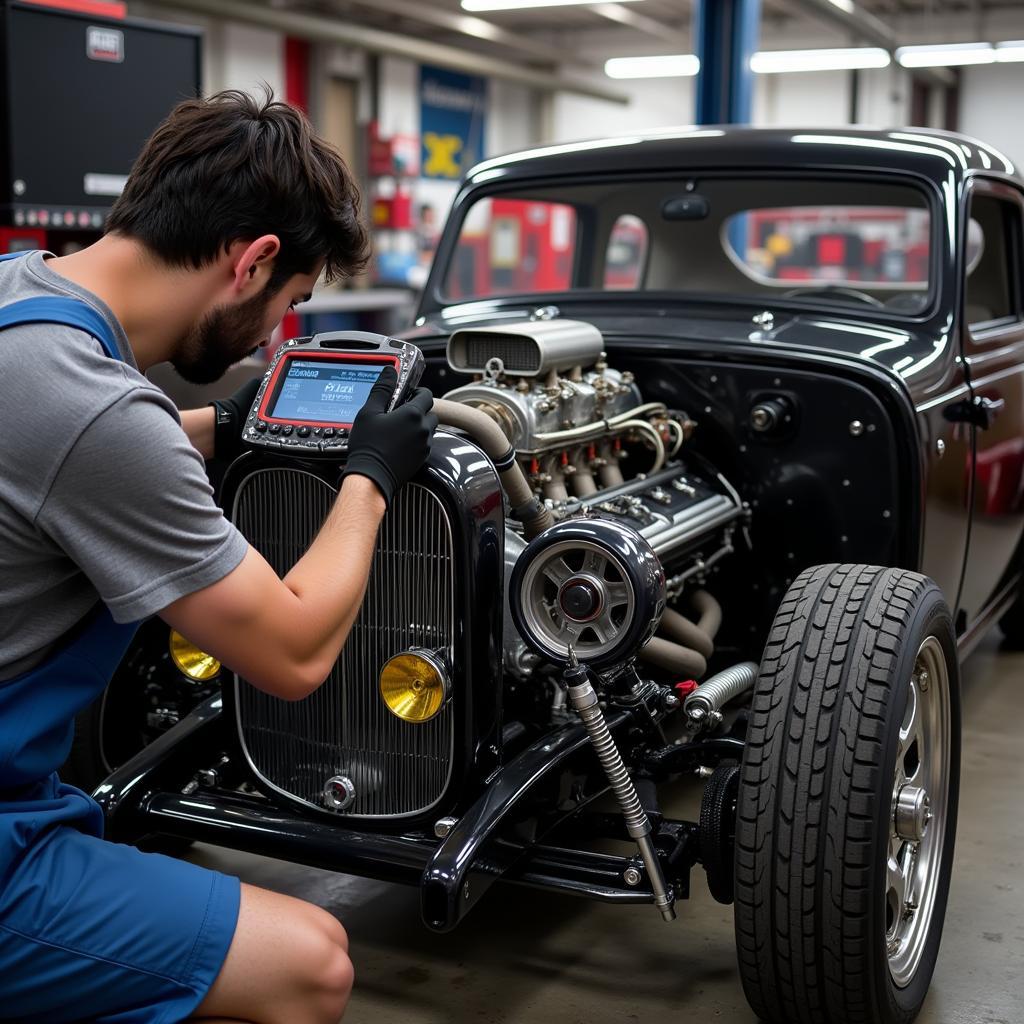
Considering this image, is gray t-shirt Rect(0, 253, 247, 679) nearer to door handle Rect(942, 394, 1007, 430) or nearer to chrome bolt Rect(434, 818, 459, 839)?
chrome bolt Rect(434, 818, 459, 839)

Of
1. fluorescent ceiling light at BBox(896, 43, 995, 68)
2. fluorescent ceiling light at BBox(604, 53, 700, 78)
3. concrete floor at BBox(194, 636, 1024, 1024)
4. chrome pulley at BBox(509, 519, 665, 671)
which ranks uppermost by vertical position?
fluorescent ceiling light at BBox(604, 53, 700, 78)

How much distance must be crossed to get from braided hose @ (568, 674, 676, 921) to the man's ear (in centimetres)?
83

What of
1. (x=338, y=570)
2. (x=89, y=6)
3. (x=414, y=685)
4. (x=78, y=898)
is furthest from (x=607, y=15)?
(x=78, y=898)

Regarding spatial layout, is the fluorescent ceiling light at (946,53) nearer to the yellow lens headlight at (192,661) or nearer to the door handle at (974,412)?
the door handle at (974,412)

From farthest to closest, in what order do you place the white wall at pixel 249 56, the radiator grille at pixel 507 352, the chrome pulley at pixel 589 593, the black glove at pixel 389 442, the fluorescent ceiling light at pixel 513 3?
the white wall at pixel 249 56 < the fluorescent ceiling light at pixel 513 3 < the radiator grille at pixel 507 352 < the chrome pulley at pixel 589 593 < the black glove at pixel 389 442

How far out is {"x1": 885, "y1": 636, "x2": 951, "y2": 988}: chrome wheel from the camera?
7.55 feet

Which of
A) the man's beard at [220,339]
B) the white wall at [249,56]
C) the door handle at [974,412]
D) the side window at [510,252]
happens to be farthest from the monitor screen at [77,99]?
the side window at [510,252]

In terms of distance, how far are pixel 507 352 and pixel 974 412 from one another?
1331 millimetres

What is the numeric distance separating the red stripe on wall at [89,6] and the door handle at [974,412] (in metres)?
3.60

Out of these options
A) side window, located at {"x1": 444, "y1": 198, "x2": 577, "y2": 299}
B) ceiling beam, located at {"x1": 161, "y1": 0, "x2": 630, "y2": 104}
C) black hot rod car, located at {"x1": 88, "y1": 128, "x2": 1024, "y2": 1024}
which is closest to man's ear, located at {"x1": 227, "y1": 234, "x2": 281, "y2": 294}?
black hot rod car, located at {"x1": 88, "y1": 128, "x2": 1024, "y2": 1024}

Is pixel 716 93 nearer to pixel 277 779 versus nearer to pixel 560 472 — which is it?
pixel 560 472

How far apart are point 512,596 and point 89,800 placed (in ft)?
2.71

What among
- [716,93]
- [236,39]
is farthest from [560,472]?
[236,39]

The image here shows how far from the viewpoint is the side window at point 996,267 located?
4.23 m
